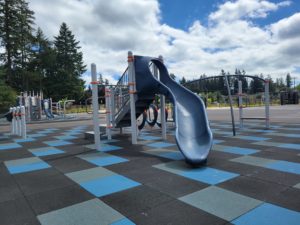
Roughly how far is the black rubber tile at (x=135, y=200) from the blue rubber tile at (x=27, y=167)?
2307mm

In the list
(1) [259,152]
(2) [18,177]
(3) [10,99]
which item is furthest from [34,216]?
(3) [10,99]

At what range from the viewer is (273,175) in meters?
3.82

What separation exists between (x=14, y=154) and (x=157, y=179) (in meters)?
4.36

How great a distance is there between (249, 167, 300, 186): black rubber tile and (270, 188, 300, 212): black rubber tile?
11.3 inches

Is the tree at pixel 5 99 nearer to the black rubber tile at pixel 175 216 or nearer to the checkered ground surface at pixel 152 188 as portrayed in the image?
the checkered ground surface at pixel 152 188

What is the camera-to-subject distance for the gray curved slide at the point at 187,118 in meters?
4.84

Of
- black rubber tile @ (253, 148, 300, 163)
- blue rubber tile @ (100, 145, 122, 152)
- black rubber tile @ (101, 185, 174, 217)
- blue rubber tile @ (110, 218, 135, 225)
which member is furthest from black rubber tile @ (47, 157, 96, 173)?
black rubber tile @ (253, 148, 300, 163)

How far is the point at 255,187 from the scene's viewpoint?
3.35m

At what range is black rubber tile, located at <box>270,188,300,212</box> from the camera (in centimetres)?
275

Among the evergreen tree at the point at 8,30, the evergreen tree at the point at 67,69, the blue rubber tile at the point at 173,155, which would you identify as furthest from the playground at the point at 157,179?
the evergreen tree at the point at 67,69

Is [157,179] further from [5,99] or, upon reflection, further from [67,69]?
[67,69]

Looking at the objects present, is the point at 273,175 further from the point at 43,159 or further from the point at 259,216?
the point at 43,159

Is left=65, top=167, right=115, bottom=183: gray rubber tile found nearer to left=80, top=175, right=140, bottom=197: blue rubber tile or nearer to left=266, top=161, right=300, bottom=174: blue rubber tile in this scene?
left=80, top=175, right=140, bottom=197: blue rubber tile

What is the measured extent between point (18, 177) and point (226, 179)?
3492 mm
